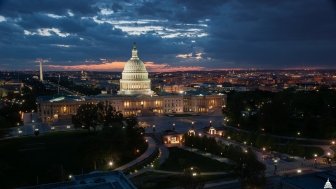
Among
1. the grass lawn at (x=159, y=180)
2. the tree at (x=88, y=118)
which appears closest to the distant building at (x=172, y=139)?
the tree at (x=88, y=118)

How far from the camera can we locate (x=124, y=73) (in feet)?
304

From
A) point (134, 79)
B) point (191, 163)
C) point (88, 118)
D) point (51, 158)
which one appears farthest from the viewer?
point (134, 79)

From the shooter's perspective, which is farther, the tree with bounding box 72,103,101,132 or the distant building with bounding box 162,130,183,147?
the tree with bounding box 72,103,101,132

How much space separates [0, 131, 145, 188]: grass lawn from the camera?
3225 cm

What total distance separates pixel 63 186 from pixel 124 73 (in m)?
72.3

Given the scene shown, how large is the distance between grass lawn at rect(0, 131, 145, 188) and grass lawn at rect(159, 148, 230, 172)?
4148 millimetres

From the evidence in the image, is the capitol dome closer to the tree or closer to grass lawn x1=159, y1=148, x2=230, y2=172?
the tree

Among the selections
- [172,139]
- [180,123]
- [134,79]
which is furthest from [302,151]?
[134,79]

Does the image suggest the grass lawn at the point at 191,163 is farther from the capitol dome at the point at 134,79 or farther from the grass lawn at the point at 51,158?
the capitol dome at the point at 134,79

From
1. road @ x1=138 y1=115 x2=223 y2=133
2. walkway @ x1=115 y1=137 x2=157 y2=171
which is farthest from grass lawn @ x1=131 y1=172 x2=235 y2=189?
road @ x1=138 y1=115 x2=223 y2=133

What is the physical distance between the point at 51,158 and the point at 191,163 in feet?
44.3

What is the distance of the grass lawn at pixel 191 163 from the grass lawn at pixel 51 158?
4148 mm

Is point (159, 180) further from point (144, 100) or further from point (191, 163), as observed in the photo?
point (144, 100)

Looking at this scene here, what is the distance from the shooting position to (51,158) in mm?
38125
